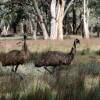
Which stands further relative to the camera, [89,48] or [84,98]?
[89,48]

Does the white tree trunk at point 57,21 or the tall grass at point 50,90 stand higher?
the white tree trunk at point 57,21

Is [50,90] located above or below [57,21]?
below

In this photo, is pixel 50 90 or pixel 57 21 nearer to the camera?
pixel 50 90

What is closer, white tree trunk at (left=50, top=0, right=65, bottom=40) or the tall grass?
the tall grass

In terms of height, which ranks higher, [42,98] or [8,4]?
[8,4]

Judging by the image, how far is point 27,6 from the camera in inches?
1690

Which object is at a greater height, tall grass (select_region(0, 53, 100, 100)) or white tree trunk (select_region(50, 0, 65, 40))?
white tree trunk (select_region(50, 0, 65, 40))

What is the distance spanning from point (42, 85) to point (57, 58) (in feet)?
9.37

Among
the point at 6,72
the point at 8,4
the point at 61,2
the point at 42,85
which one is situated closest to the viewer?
the point at 42,85

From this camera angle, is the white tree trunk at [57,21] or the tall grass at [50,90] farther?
the white tree trunk at [57,21]

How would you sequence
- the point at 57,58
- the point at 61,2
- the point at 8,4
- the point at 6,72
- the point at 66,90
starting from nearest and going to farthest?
the point at 66,90, the point at 57,58, the point at 6,72, the point at 61,2, the point at 8,4

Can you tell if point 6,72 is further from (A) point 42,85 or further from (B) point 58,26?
(B) point 58,26

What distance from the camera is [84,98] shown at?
7562mm

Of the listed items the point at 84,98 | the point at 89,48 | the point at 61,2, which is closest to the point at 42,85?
the point at 84,98
